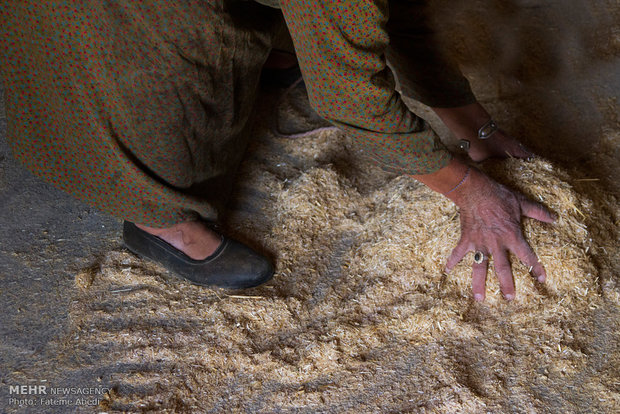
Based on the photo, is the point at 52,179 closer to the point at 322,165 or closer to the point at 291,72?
the point at 322,165

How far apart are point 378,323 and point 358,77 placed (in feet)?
2.55

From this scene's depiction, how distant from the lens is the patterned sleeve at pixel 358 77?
1.07 m

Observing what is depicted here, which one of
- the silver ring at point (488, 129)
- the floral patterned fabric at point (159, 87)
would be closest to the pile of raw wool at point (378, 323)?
the silver ring at point (488, 129)

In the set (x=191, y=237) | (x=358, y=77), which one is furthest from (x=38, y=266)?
(x=358, y=77)

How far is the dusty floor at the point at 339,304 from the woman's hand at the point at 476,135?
0.34 feet

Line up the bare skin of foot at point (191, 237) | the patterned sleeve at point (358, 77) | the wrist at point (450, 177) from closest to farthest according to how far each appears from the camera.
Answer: the patterned sleeve at point (358, 77) → the wrist at point (450, 177) → the bare skin of foot at point (191, 237)

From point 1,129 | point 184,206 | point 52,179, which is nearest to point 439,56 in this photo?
point 184,206

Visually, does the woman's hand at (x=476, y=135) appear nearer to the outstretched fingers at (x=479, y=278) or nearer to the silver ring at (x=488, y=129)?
the silver ring at (x=488, y=129)

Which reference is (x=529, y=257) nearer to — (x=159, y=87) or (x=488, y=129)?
(x=488, y=129)

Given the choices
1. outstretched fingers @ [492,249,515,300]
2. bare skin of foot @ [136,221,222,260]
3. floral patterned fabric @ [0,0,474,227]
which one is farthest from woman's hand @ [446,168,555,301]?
bare skin of foot @ [136,221,222,260]

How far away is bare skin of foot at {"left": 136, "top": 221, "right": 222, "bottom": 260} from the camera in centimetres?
172

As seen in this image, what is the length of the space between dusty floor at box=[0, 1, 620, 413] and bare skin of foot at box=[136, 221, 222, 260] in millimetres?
135

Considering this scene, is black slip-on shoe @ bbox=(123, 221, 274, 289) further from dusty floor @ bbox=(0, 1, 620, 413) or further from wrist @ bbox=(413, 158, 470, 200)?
wrist @ bbox=(413, 158, 470, 200)

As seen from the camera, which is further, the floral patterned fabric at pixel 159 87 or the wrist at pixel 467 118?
the wrist at pixel 467 118
